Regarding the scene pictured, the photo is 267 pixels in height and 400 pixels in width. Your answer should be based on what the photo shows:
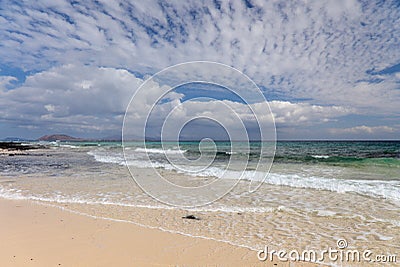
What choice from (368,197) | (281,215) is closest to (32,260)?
(281,215)

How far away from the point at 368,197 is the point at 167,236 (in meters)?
8.13

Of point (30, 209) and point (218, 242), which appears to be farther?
point (30, 209)

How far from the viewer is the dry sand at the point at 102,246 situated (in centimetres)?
446

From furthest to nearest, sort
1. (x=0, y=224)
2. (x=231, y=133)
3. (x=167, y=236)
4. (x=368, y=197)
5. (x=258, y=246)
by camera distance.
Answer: (x=231, y=133) < (x=368, y=197) < (x=0, y=224) < (x=167, y=236) < (x=258, y=246)

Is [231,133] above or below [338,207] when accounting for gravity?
above

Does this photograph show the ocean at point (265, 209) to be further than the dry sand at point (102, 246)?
Yes

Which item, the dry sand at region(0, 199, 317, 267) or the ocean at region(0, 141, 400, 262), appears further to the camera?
the ocean at region(0, 141, 400, 262)

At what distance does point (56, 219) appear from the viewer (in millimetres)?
6809

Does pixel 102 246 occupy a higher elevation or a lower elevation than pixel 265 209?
lower

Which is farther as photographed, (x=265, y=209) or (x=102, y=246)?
(x=265, y=209)

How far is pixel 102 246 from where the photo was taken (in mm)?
5066

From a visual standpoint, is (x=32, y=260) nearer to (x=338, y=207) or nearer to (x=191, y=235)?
(x=191, y=235)

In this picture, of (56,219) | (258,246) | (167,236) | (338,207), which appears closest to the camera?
(258,246)

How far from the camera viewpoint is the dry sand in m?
4.46
